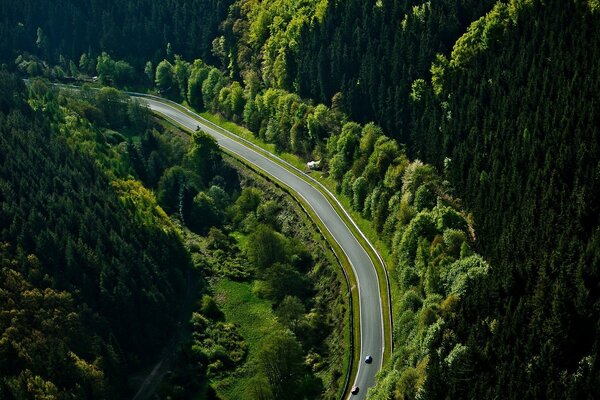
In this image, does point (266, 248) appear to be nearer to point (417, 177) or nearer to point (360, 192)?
point (360, 192)

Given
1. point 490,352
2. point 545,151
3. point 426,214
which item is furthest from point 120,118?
point 490,352

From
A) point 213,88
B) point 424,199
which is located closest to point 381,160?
point 424,199

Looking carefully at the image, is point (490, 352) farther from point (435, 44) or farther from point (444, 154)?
point (435, 44)

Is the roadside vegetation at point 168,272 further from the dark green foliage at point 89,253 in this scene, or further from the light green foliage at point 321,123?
the light green foliage at point 321,123

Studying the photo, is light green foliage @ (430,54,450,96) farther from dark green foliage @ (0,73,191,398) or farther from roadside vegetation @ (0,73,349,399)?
dark green foliage @ (0,73,191,398)

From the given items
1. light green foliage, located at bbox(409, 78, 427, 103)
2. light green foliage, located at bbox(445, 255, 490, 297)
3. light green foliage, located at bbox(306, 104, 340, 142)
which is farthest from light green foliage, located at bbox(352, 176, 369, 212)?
light green foliage, located at bbox(445, 255, 490, 297)

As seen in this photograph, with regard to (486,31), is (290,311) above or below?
below

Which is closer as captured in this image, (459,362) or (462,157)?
(459,362)

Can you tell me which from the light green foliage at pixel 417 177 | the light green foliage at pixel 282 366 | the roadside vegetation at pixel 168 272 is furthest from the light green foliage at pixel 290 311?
the light green foliage at pixel 417 177
